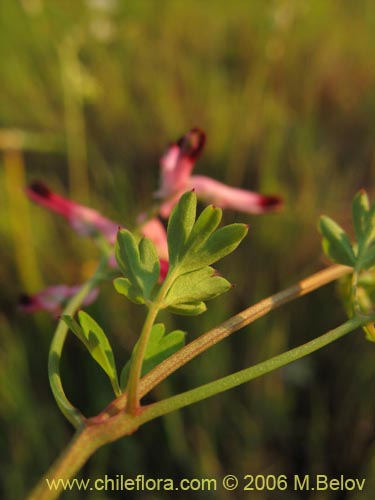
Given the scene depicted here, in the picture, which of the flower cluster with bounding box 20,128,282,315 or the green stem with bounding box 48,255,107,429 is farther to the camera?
the flower cluster with bounding box 20,128,282,315

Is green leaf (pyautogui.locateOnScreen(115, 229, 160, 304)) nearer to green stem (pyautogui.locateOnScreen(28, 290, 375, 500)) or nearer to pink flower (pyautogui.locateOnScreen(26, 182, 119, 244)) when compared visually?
green stem (pyautogui.locateOnScreen(28, 290, 375, 500))

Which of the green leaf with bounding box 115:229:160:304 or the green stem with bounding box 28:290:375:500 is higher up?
the green leaf with bounding box 115:229:160:304

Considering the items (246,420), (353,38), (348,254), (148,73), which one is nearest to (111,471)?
(246,420)

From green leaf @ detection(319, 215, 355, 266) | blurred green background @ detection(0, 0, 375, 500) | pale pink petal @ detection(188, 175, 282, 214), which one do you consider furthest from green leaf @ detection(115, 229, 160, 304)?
blurred green background @ detection(0, 0, 375, 500)

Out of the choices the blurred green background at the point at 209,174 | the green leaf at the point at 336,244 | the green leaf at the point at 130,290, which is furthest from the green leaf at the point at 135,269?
the blurred green background at the point at 209,174

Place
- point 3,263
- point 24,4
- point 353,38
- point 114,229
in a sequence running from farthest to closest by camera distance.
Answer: point 353,38 → point 3,263 → point 24,4 → point 114,229

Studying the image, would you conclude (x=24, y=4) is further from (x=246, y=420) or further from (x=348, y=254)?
(x=348, y=254)

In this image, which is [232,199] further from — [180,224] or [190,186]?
[180,224]

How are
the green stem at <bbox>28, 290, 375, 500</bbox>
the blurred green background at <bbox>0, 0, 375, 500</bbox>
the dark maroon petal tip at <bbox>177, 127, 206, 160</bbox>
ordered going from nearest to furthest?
1. the green stem at <bbox>28, 290, 375, 500</bbox>
2. the dark maroon petal tip at <bbox>177, 127, 206, 160</bbox>
3. the blurred green background at <bbox>0, 0, 375, 500</bbox>
